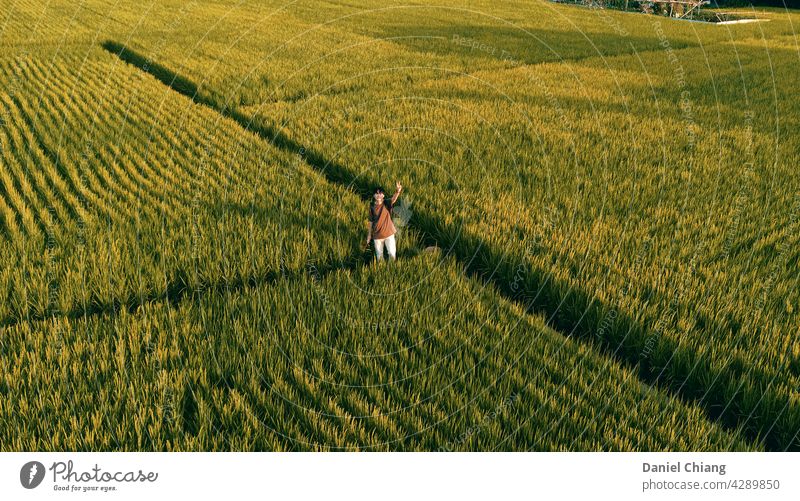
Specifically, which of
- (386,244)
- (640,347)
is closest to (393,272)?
(386,244)

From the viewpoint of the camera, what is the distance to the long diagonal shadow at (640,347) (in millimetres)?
3221

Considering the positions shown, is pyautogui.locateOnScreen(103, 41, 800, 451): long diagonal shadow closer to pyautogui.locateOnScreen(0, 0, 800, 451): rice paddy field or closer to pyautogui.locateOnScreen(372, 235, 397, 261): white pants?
pyautogui.locateOnScreen(0, 0, 800, 451): rice paddy field

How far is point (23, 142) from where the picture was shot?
739cm

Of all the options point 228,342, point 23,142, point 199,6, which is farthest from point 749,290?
point 199,6

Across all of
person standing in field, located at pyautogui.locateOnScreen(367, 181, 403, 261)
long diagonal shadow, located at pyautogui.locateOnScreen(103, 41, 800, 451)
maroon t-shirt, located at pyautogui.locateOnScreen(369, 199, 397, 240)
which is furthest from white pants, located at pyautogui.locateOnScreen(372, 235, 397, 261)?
long diagonal shadow, located at pyautogui.locateOnScreen(103, 41, 800, 451)

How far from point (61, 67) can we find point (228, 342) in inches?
472

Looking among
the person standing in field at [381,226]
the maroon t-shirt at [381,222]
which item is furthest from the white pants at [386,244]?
the maroon t-shirt at [381,222]

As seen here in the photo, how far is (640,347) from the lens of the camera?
377cm

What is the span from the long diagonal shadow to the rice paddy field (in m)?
0.02

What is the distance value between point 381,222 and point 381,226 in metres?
0.04

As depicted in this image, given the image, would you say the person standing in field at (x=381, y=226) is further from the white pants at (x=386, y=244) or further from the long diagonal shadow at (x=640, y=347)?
the long diagonal shadow at (x=640, y=347)

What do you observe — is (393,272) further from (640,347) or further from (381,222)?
(640,347)

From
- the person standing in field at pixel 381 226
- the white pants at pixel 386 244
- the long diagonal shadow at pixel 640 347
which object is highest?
the person standing in field at pixel 381 226

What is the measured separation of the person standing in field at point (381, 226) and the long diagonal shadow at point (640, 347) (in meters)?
0.79
